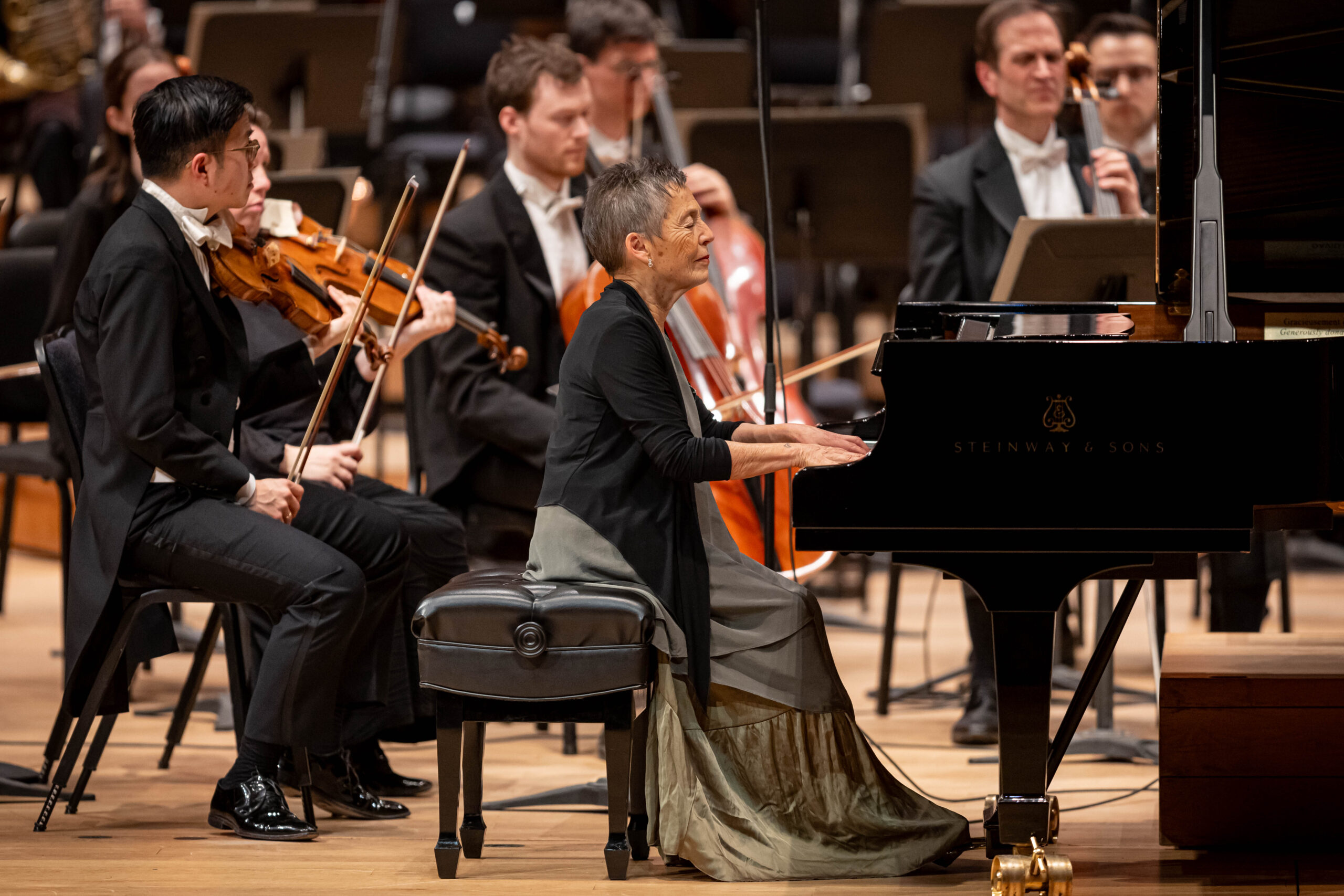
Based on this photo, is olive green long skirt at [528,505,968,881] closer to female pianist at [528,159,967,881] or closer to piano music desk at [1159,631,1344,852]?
female pianist at [528,159,967,881]

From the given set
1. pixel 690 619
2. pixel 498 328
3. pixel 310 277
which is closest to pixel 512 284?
pixel 498 328

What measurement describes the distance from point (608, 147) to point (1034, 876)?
2.52 meters

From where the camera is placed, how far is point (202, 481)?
2.98 metres

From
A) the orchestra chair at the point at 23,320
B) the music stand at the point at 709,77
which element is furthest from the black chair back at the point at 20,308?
the music stand at the point at 709,77

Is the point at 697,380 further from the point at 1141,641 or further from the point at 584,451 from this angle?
the point at 1141,641

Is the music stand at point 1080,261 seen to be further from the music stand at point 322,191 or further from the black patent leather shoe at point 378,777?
the music stand at point 322,191

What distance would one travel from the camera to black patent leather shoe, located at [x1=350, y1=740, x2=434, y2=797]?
3.43m

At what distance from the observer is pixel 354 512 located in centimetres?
328

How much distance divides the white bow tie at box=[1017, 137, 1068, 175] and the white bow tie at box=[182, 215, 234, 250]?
1.99 meters

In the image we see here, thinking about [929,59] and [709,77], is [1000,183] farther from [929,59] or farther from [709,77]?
[709,77]

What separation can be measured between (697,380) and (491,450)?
0.52 metres

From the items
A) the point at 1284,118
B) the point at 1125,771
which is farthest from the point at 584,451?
the point at 1125,771

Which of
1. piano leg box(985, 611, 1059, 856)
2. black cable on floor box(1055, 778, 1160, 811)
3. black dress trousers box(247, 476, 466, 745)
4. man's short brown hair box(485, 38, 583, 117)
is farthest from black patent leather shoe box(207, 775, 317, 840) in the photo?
man's short brown hair box(485, 38, 583, 117)

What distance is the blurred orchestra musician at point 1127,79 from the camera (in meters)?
4.40
